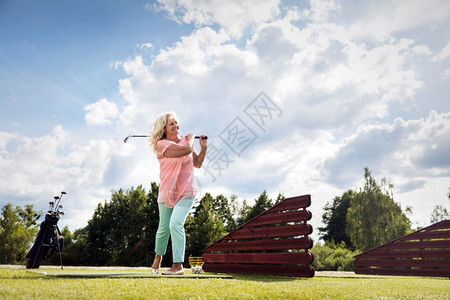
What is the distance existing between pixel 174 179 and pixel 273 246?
8.38ft

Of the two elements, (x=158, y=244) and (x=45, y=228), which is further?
(x=45, y=228)

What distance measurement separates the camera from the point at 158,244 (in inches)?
193

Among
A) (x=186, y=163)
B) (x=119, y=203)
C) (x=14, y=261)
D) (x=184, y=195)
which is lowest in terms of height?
(x=14, y=261)

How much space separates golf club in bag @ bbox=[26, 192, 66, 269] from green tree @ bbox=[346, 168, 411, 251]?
27637 mm

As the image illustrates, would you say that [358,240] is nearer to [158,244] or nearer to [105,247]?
[105,247]

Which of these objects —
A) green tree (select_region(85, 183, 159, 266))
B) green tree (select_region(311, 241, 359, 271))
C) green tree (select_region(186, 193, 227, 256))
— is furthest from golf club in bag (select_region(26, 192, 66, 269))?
green tree (select_region(85, 183, 159, 266))

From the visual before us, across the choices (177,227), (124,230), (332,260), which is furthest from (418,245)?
(124,230)

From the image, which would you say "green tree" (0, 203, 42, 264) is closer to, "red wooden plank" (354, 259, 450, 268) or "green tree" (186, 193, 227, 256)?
"green tree" (186, 193, 227, 256)

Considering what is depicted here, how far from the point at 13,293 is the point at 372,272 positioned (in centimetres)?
1410

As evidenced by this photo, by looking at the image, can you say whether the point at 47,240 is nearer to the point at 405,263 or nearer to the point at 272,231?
the point at 272,231

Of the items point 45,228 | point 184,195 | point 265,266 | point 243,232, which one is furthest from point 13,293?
point 243,232

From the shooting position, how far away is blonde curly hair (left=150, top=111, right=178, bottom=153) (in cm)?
496

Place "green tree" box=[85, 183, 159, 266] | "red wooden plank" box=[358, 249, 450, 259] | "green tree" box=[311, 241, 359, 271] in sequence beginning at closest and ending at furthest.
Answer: "red wooden plank" box=[358, 249, 450, 259] → "green tree" box=[311, 241, 359, 271] → "green tree" box=[85, 183, 159, 266]

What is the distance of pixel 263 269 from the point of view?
19.9 feet
